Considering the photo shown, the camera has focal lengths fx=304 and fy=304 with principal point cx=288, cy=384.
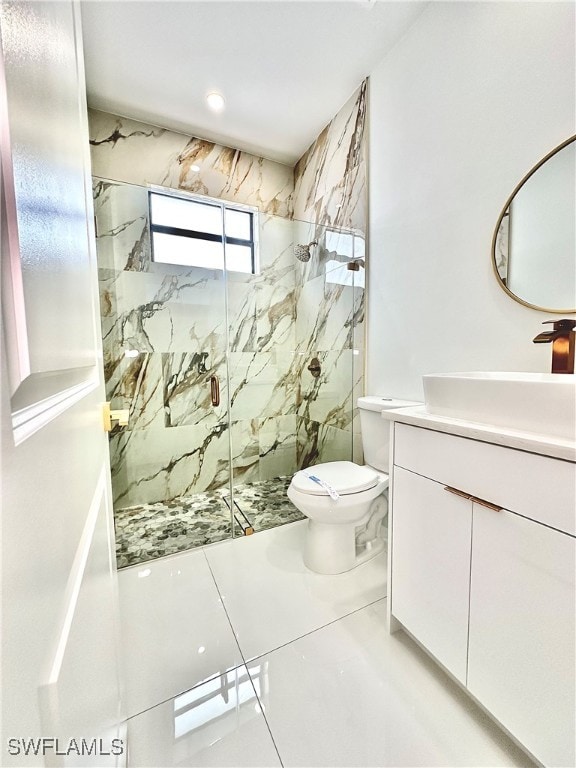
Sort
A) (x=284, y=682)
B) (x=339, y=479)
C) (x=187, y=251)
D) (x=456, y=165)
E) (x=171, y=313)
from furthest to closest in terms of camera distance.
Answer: (x=187, y=251) → (x=171, y=313) → (x=339, y=479) → (x=456, y=165) → (x=284, y=682)

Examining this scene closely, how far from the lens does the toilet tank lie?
166 cm

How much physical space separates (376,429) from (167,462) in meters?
1.56

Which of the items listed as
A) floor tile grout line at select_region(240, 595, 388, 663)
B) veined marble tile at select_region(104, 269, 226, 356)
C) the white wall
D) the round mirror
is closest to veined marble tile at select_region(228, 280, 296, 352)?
veined marble tile at select_region(104, 269, 226, 356)

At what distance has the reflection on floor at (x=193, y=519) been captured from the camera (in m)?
1.75

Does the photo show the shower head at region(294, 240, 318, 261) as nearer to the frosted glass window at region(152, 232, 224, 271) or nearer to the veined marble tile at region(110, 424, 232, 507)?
the frosted glass window at region(152, 232, 224, 271)

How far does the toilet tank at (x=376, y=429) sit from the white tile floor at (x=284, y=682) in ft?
1.90

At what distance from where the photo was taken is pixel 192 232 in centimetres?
234

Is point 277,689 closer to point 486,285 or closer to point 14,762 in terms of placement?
point 14,762

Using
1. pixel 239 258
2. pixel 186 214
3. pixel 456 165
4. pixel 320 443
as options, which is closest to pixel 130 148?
pixel 186 214

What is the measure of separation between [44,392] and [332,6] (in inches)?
87.5

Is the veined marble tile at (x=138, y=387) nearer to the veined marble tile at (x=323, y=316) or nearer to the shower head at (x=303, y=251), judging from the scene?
the veined marble tile at (x=323, y=316)

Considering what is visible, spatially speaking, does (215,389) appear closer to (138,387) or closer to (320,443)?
(138,387)

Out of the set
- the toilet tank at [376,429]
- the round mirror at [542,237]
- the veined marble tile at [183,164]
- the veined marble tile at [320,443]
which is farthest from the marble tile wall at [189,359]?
the round mirror at [542,237]

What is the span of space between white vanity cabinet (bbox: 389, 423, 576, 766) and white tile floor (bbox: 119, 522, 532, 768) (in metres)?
0.13
